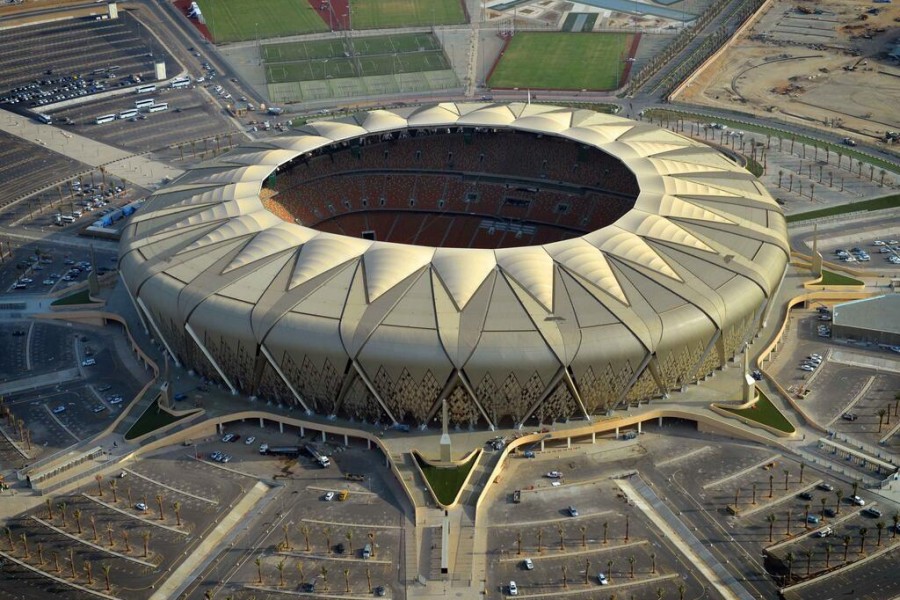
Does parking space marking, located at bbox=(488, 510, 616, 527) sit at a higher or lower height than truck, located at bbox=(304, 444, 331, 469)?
lower

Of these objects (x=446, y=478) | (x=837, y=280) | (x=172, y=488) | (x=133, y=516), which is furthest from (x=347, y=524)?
(x=837, y=280)

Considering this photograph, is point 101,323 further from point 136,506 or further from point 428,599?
point 428,599

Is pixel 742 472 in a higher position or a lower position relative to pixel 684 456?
lower

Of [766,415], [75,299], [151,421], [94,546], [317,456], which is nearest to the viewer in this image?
[94,546]

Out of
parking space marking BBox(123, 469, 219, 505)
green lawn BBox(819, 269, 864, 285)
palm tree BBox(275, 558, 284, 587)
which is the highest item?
green lawn BBox(819, 269, 864, 285)

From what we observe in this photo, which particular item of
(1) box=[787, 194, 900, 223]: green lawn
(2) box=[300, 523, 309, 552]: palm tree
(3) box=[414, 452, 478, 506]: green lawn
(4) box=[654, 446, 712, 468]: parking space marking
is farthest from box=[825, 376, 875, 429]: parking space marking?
(2) box=[300, 523, 309, 552]: palm tree

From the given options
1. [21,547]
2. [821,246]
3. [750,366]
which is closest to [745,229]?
[750,366]

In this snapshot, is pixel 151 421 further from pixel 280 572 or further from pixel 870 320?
pixel 870 320

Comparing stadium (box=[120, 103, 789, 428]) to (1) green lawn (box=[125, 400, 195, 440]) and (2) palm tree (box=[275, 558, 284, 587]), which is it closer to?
(1) green lawn (box=[125, 400, 195, 440])
